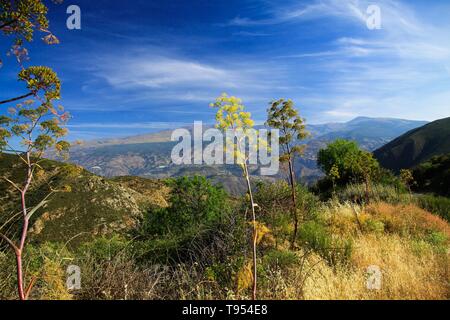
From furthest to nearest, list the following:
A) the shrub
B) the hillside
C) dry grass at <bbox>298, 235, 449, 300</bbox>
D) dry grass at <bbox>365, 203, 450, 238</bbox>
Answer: the hillside → dry grass at <bbox>365, 203, 450, 238</bbox> → the shrub → dry grass at <bbox>298, 235, 449, 300</bbox>

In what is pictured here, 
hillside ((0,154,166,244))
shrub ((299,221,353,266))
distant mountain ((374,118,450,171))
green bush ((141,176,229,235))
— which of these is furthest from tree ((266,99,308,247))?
distant mountain ((374,118,450,171))

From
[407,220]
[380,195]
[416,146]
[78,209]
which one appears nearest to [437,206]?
[380,195]

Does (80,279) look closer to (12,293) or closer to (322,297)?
(12,293)

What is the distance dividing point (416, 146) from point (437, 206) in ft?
611

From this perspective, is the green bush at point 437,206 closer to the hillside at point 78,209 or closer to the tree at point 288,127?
the tree at point 288,127

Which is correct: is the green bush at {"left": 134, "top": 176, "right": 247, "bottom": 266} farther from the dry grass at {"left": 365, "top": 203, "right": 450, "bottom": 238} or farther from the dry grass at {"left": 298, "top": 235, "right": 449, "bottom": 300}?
the dry grass at {"left": 365, "top": 203, "right": 450, "bottom": 238}

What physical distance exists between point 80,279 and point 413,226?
9.18 metres

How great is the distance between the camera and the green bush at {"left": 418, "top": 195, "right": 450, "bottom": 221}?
1251cm

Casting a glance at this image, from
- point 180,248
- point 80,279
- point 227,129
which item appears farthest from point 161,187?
point 227,129

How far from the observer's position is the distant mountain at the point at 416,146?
532ft

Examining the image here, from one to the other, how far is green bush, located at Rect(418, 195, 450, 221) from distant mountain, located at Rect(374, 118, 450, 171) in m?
160

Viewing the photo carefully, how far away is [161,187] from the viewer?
92.9 feet

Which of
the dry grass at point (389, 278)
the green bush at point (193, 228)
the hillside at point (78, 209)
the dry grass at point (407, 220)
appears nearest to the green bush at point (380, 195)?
the dry grass at point (407, 220)

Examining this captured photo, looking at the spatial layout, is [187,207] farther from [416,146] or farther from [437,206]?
[416,146]
